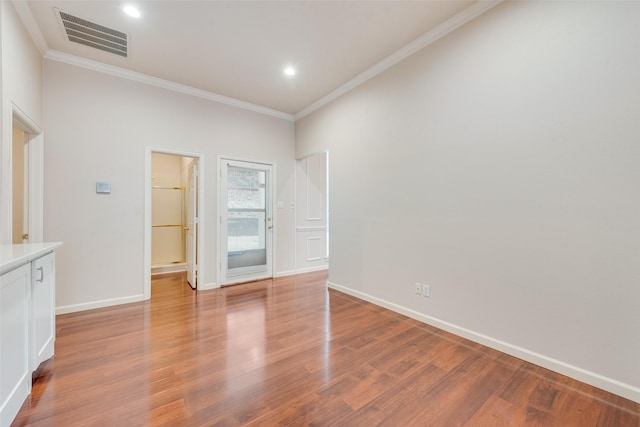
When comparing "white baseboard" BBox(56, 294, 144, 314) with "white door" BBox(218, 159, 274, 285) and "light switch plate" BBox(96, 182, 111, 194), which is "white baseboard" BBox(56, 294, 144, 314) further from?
"light switch plate" BBox(96, 182, 111, 194)

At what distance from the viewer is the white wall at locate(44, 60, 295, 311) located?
317 centimetres

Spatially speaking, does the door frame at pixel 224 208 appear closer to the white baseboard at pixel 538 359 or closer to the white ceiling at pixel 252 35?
the white ceiling at pixel 252 35

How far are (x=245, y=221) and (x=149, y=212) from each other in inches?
57.0

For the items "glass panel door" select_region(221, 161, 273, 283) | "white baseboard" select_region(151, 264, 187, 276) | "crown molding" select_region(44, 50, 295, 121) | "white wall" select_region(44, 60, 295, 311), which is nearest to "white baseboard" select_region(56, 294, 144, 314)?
"white wall" select_region(44, 60, 295, 311)

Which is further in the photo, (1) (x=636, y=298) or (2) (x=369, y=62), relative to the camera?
(2) (x=369, y=62)

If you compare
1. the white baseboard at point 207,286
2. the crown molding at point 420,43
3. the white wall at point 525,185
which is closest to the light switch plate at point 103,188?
the white baseboard at point 207,286

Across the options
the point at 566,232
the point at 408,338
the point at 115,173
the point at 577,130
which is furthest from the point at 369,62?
the point at 115,173

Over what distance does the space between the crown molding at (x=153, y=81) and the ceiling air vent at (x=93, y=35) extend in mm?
408

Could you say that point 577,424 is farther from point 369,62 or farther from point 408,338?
point 369,62

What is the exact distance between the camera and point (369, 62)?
338 cm

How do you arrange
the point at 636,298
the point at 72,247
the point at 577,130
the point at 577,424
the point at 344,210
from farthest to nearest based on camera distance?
the point at 344,210
the point at 72,247
the point at 577,130
the point at 636,298
the point at 577,424

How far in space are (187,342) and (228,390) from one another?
3.00 ft

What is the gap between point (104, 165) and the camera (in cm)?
341

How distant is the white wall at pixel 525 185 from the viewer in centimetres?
178
